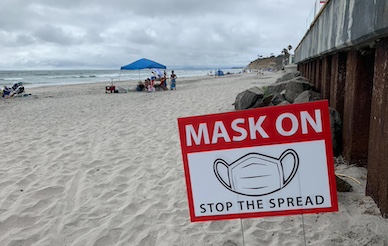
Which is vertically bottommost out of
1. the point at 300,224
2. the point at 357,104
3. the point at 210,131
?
the point at 300,224

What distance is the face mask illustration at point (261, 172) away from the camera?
2115mm

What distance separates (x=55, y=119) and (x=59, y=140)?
3116 mm

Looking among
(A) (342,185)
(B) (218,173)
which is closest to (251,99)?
(A) (342,185)

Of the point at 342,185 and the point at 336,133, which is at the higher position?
the point at 336,133

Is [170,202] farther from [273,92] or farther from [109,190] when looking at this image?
[273,92]

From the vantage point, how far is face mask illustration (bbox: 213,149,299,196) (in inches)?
83.3

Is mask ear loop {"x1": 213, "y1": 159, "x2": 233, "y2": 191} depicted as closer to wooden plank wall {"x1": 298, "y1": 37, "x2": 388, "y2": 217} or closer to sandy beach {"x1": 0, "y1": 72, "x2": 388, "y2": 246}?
sandy beach {"x1": 0, "y1": 72, "x2": 388, "y2": 246}

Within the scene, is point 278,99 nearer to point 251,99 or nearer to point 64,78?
point 251,99

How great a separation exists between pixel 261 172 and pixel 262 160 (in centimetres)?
8

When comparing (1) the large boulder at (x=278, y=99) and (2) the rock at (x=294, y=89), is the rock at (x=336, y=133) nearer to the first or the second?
(1) the large boulder at (x=278, y=99)

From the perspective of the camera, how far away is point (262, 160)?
2.13 meters

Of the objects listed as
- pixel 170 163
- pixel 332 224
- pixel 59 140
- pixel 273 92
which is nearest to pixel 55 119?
pixel 59 140

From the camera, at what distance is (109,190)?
13.0 ft

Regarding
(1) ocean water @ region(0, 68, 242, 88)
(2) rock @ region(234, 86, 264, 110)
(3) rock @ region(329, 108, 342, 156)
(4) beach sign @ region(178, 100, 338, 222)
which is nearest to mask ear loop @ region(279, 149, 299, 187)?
(4) beach sign @ region(178, 100, 338, 222)
